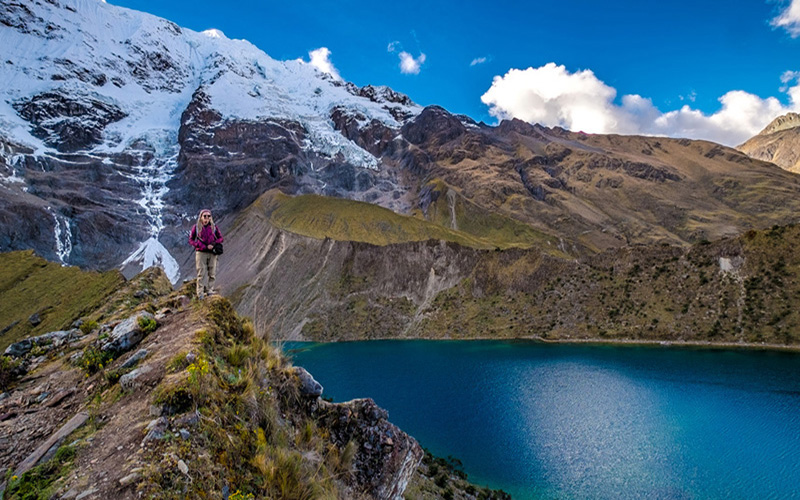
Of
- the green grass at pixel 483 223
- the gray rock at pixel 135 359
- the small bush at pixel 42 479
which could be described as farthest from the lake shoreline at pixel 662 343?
the small bush at pixel 42 479

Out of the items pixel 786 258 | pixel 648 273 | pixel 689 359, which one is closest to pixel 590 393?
pixel 689 359

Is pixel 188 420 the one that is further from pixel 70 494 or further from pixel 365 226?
pixel 365 226

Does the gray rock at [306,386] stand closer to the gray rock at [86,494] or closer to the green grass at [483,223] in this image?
the gray rock at [86,494]

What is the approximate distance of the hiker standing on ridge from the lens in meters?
10.2

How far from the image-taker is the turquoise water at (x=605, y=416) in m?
26.7

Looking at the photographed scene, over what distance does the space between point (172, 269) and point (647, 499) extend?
159m

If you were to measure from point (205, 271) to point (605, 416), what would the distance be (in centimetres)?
3926

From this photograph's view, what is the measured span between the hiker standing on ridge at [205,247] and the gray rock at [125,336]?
2.10m

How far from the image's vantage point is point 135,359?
6.65 m

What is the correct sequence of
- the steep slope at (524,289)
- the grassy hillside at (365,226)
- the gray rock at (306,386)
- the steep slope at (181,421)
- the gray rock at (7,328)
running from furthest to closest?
the grassy hillside at (365,226) → the steep slope at (524,289) → the gray rock at (7,328) → the gray rock at (306,386) → the steep slope at (181,421)

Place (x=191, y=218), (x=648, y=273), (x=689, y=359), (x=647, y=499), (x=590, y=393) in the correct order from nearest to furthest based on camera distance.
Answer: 1. (x=647, y=499)
2. (x=590, y=393)
3. (x=689, y=359)
4. (x=648, y=273)
5. (x=191, y=218)

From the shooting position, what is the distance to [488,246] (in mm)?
139500

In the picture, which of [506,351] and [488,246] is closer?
[506,351]

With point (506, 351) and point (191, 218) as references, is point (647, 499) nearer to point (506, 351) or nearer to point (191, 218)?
point (506, 351)
